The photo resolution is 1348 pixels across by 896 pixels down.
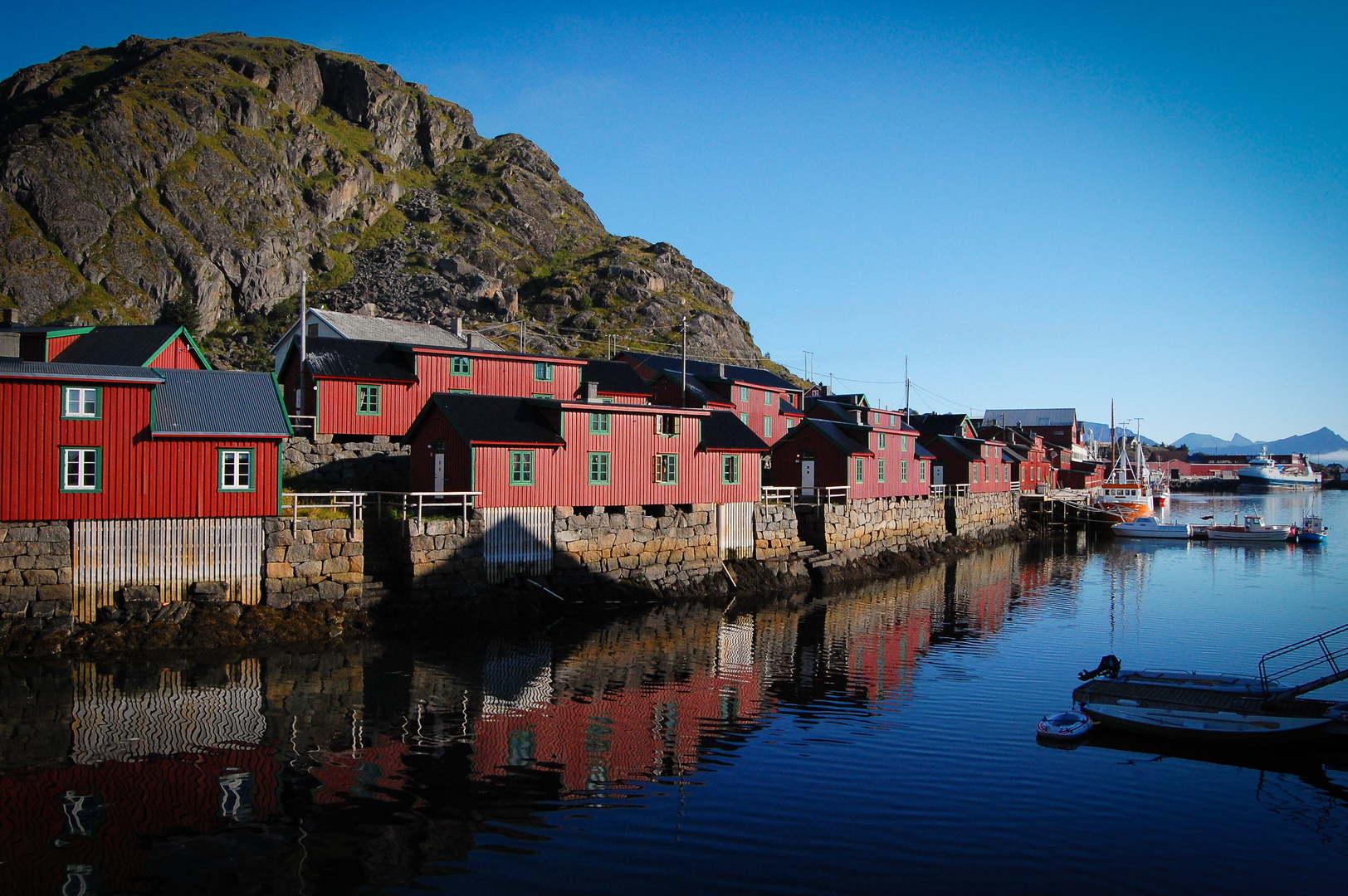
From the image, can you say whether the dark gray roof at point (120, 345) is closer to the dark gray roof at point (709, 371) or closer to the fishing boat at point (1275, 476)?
the dark gray roof at point (709, 371)

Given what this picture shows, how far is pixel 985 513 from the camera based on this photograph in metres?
68.9

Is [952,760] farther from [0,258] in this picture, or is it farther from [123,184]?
[123,184]

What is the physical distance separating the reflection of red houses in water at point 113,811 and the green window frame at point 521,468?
16899 mm

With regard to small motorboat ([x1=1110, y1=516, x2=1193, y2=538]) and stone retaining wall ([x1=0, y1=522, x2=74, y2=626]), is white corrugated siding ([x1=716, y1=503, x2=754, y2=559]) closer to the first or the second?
stone retaining wall ([x1=0, y1=522, x2=74, y2=626])

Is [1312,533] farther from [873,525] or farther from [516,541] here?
[516,541]

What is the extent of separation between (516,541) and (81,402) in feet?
48.5

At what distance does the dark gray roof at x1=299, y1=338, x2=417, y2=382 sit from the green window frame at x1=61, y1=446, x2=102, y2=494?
15.6 meters

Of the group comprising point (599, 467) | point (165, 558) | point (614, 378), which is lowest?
point (165, 558)

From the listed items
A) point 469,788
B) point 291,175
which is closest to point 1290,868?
point 469,788

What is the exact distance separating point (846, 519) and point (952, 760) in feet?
100

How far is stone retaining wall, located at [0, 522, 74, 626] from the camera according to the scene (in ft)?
78.1

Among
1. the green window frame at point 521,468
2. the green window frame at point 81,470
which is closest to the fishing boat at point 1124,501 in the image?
the green window frame at point 521,468

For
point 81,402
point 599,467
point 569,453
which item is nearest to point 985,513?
point 599,467

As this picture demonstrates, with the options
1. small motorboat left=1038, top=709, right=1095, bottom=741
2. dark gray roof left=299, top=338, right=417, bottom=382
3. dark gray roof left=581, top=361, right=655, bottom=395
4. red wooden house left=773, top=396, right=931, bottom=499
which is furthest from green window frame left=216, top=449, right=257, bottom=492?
red wooden house left=773, top=396, right=931, bottom=499
